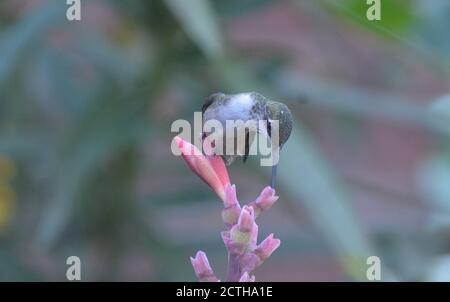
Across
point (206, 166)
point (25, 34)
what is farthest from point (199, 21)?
point (206, 166)

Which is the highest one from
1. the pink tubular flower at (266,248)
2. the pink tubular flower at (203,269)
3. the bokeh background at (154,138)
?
the bokeh background at (154,138)

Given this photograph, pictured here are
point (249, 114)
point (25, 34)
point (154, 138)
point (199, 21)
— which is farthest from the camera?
point (154, 138)

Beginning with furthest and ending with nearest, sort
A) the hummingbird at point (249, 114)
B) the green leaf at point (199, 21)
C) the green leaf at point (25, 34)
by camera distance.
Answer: the green leaf at point (25, 34), the green leaf at point (199, 21), the hummingbird at point (249, 114)

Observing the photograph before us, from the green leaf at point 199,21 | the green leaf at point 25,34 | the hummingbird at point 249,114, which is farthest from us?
the green leaf at point 25,34

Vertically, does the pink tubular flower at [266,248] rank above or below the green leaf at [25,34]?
below

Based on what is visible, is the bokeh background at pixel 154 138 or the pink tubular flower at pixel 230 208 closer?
the pink tubular flower at pixel 230 208

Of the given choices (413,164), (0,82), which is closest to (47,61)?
(0,82)

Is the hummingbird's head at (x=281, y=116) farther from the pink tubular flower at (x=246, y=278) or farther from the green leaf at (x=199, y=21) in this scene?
the green leaf at (x=199, y=21)

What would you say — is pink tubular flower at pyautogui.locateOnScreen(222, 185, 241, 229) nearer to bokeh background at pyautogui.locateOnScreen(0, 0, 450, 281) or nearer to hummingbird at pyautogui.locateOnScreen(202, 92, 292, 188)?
hummingbird at pyautogui.locateOnScreen(202, 92, 292, 188)

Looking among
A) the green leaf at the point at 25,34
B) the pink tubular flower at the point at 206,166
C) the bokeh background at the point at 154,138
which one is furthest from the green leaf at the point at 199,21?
the pink tubular flower at the point at 206,166

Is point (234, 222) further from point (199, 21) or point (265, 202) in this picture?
point (199, 21)
